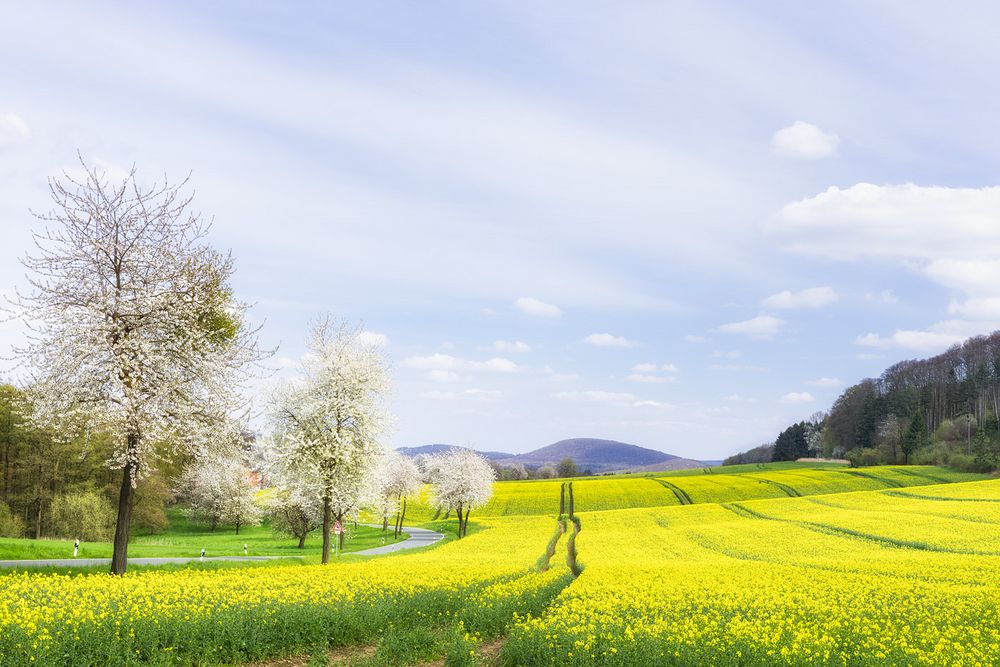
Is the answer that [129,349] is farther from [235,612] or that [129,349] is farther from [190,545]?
[190,545]

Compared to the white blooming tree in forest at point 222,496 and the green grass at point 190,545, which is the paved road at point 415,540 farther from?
the white blooming tree in forest at point 222,496

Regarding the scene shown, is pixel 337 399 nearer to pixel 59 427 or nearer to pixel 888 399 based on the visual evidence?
pixel 59 427

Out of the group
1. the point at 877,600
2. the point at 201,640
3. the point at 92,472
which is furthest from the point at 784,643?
the point at 92,472

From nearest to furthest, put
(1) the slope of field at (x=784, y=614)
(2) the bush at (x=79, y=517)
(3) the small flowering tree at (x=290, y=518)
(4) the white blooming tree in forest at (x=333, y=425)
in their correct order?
1. (1) the slope of field at (x=784, y=614)
2. (4) the white blooming tree in forest at (x=333, y=425)
3. (3) the small flowering tree at (x=290, y=518)
4. (2) the bush at (x=79, y=517)

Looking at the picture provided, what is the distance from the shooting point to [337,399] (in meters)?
33.1

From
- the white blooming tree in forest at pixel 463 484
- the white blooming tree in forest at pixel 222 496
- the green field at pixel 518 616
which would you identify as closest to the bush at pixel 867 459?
the white blooming tree in forest at pixel 463 484

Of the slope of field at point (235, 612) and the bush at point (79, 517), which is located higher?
the slope of field at point (235, 612)

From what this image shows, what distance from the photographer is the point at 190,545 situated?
184 feet

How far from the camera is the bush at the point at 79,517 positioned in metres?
54.5

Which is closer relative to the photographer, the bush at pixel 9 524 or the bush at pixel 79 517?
the bush at pixel 9 524

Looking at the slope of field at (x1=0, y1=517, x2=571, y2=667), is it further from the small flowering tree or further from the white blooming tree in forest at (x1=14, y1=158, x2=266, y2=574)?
the small flowering tree

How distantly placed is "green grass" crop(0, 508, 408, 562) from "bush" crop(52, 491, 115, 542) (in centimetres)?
296

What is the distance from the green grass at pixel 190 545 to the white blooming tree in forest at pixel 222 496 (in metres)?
2.18

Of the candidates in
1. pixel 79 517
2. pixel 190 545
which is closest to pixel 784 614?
pixel 190 545
